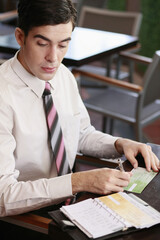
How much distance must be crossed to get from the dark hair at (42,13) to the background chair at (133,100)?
158 cm

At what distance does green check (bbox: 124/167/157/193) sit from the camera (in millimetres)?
1475

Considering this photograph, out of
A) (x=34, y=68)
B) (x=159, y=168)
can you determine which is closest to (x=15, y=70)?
(x=34, y=68)

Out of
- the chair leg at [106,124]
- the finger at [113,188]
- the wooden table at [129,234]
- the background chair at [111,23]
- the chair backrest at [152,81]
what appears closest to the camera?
the wooden table at [129,234]

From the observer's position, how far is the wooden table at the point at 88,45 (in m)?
3.06

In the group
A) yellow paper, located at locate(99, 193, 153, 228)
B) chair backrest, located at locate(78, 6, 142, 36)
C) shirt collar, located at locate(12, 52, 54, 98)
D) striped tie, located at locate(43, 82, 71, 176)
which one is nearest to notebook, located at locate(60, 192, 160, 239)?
yellow paper, located at locate(99, 193, 153, 228)

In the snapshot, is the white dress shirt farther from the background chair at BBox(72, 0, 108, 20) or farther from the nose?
the background chair at BBox(72, 0, 108, 20)

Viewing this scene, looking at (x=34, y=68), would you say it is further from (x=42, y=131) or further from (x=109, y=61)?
(x=109, y=61)

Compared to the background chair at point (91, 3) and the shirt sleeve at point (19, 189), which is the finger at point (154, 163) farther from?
the background chair at point (91, 3)

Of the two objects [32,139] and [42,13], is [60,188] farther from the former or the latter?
[42,13]

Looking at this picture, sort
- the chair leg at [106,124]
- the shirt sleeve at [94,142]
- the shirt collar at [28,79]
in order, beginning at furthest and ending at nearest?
the chair leg at [106,124], the shirt sleeve at [94,142], the shirt collar at [28,79]

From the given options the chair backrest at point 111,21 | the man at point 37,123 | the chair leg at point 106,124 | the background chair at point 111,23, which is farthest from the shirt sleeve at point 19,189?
the chair backrest at point 111,21

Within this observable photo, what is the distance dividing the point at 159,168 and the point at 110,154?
318 mm

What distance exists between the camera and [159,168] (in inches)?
64.1

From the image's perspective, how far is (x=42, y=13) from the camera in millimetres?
1436
